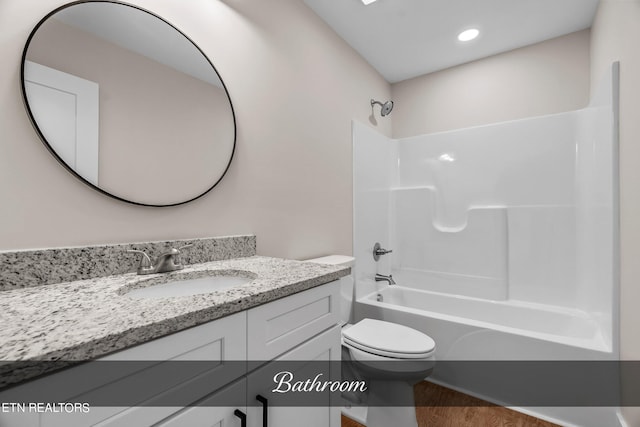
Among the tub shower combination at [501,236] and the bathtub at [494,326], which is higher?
the tub shower combination at [501,236]

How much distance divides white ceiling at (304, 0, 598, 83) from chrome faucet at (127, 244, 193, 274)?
180cm

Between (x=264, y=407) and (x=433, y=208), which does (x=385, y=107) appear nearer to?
(x=433, y=208)

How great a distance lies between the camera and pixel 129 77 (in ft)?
3.39

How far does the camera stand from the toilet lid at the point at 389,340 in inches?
54.5

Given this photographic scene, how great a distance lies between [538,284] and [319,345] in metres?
2.12

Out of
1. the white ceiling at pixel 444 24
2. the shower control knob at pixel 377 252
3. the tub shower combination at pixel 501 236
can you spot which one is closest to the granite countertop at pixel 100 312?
the tub shower combination at pixel 501 236

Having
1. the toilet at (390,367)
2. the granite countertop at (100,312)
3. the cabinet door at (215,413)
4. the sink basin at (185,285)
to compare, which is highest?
the granite countertop at (100,312)

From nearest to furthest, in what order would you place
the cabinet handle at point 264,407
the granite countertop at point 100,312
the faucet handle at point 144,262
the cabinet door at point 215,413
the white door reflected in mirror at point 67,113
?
1. the granite countertop at point 100,312
2. the cabinet door at point 215,413
3. the cabinet handle at point 264,407
4. the white door reflected in mirror at point 67,113
5. the faucet handle at point 144,262

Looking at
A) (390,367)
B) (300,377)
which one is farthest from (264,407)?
(390,367)

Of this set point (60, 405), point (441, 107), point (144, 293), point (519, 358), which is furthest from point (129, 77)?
point (441, 107)

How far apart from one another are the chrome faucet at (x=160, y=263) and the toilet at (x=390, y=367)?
3.34 feet

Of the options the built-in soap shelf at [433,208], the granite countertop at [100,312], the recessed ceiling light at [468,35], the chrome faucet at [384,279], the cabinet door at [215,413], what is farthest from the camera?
the chrome faucet at [384,279]

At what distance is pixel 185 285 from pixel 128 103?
2.29ft

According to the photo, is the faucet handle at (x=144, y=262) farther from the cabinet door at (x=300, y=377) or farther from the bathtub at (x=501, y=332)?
the bathtub at (x=501, y=332)
